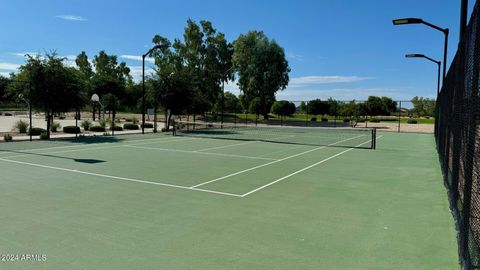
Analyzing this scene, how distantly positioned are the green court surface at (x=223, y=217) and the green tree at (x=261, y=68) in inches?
1504

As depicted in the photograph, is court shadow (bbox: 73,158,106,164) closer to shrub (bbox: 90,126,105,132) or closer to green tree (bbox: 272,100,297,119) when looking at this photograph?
shrub (bbox: 90,126,105,132)

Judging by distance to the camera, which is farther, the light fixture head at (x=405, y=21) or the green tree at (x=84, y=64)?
the green tree at (x=84, y=64)

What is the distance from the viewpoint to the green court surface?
4312 millimetres

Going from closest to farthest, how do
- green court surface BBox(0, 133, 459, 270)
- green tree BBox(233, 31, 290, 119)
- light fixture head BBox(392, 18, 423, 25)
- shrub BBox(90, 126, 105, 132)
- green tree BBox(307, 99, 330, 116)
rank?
green court surface BBox(0, 133, 459, 270), light fixture head BBox(392, 18, 423, 25), shrub BBox(90, 126, 105, 132), green tree BBox(233, 31, 290, 119), green tree BBox(307, 99, 330, 116)

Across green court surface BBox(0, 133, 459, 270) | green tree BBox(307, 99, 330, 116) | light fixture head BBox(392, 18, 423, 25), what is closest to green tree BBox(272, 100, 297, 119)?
green tree BBox(307, 99, 330, 116)

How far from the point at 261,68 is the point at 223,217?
146ft

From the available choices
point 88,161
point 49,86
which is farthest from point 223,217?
point 49,86

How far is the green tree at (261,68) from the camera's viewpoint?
160ft

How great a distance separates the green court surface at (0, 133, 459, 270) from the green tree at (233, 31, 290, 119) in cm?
3819

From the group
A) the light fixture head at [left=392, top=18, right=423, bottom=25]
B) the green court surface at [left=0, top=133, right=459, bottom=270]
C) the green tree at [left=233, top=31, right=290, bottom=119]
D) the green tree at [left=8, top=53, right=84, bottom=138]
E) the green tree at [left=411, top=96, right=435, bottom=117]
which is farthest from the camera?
the green tree at [left=411, top=96, right=435, bottom=117]

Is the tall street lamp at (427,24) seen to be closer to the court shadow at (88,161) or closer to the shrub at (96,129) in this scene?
the court shadow at (88,161)

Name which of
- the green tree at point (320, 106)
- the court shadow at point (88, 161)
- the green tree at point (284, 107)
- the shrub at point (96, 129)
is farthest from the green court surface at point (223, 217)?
the green tree at point (320, 106)

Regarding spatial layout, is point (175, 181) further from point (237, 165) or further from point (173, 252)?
point (173, 252)

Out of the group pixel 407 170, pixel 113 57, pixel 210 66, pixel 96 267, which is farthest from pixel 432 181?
pixel 113 57
